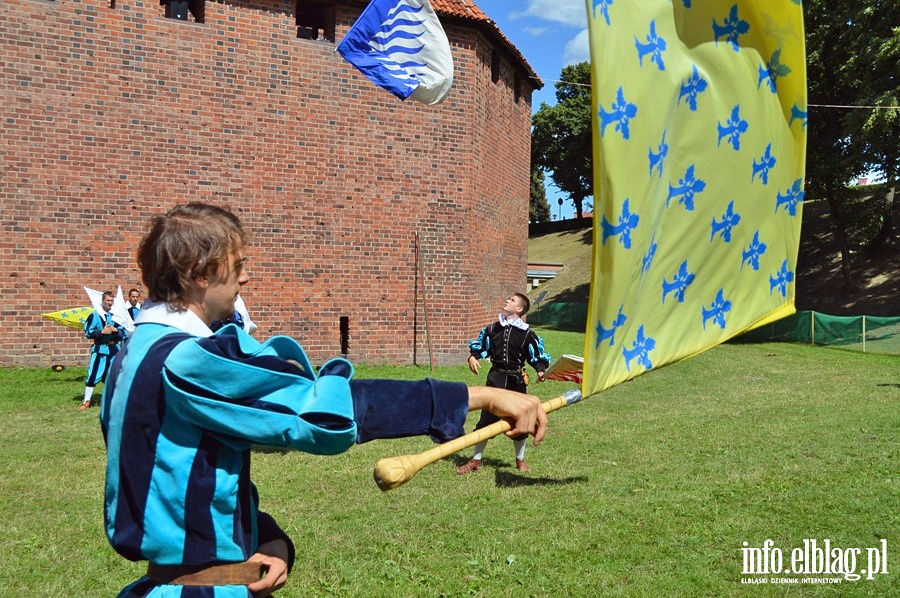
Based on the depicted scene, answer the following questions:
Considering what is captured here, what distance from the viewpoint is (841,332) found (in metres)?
23.9

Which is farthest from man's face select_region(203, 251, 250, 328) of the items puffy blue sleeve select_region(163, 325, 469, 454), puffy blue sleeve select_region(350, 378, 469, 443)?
puffy blue sleeve select_region(350, 378, 469, 443)

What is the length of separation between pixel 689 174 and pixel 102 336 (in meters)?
11.0

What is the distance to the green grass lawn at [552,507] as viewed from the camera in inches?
198

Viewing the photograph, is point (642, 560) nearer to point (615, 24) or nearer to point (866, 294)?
point (615, 24)

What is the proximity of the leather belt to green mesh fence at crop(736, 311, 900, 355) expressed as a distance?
21.9m

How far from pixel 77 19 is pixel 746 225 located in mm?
13993

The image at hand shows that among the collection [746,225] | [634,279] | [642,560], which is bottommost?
[642,560]

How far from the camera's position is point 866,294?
2938cm

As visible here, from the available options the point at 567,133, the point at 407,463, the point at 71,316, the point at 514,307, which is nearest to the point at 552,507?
the point at 514,307

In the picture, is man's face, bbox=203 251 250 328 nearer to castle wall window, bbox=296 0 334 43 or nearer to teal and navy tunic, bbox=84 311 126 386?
teal and navy tunic, bbox=84 311 126 386

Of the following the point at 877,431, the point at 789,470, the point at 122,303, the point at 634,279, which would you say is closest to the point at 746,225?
the point at 634,279

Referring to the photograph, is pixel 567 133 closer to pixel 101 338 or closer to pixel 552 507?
pixel 101 338

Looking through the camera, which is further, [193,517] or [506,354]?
[506,354]

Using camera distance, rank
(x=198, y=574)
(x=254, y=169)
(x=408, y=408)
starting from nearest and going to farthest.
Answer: (x=198, y=574), (x=408, y=408), (x=254, y=169)
